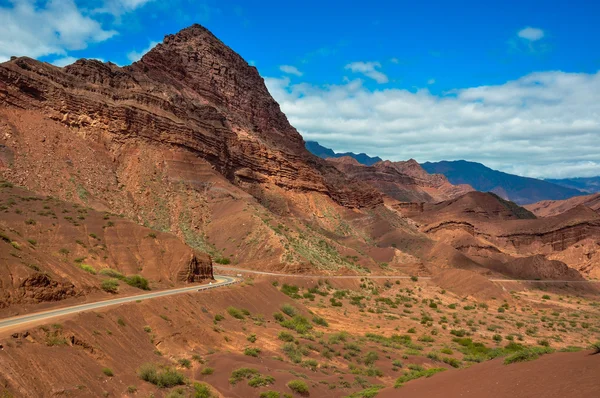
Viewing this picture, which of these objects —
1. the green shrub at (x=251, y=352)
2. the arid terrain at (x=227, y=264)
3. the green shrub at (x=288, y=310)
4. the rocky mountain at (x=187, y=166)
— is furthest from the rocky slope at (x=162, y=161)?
the green shrub at (x=251, y=352)

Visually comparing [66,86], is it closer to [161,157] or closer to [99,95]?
[99,95]

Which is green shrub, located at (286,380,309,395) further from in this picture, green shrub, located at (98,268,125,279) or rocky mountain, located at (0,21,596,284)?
rocky mountain, located at (0,21,596,284)

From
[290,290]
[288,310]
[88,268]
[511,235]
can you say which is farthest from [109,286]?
[511,235]

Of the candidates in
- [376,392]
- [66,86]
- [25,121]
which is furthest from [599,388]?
[66,86]

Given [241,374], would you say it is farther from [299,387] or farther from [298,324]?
[298,324]

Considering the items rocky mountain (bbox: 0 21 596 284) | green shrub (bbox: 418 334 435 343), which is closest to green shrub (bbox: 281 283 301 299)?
rocky mountain (bbox: 0 21 596 284)

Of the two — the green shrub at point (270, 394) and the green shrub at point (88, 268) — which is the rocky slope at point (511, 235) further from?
the green shrub at point (270, 394)
